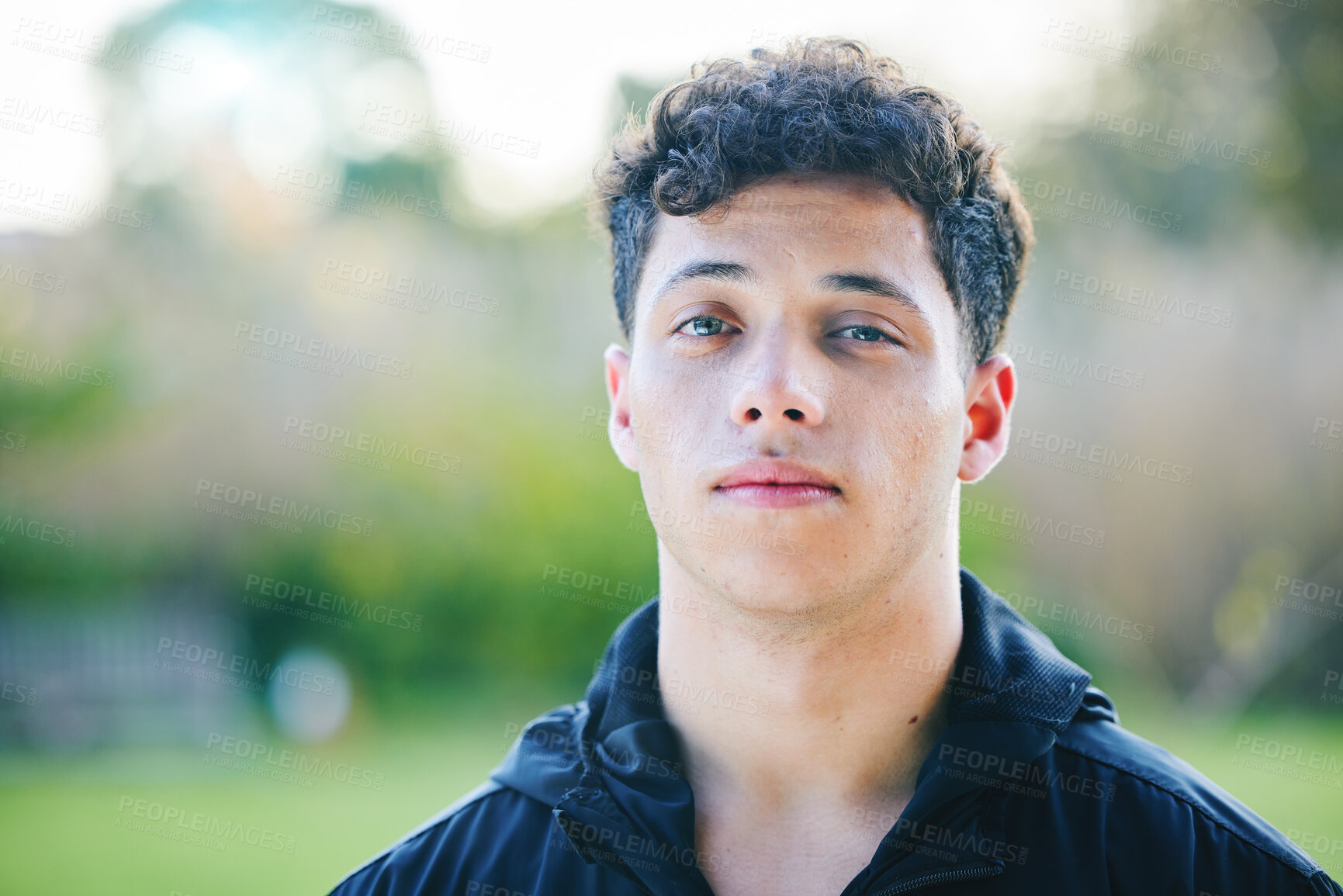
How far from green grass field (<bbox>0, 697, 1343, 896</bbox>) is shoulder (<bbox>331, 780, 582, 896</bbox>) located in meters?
4.95

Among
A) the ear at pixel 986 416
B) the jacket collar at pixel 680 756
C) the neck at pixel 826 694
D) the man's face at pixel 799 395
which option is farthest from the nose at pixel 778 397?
the jacket collar at pixel 680 756

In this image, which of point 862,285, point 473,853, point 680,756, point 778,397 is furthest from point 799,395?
point 473,853

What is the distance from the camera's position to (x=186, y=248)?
1048cm

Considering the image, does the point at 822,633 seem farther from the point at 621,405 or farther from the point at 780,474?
the point at 621,405

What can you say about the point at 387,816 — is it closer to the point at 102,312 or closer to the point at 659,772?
the point at 102,312

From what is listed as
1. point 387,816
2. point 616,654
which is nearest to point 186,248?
point 387,816

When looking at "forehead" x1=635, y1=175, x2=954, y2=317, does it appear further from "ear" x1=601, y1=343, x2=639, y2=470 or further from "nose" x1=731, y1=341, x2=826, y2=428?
"ear" x1=601, y1=343, x2=639, y2=470

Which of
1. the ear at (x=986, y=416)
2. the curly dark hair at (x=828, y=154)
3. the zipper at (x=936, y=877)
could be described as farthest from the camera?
the ear at (x=986, y=416)

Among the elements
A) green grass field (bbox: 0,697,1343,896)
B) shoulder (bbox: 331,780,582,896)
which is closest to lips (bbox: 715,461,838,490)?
shoulder (bbox: 331,780,582,896)

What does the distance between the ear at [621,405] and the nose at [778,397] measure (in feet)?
1.39

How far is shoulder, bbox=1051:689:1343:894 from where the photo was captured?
1869mm

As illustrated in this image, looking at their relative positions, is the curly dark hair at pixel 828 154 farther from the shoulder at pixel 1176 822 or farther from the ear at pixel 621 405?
the shoulder at pixel 1176 822

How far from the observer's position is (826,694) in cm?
210

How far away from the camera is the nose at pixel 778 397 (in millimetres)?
1972
